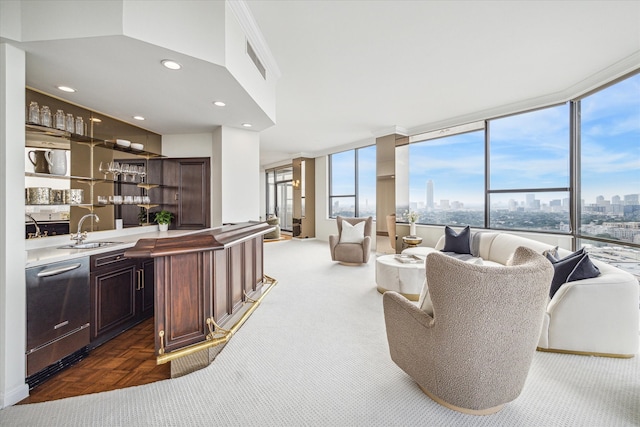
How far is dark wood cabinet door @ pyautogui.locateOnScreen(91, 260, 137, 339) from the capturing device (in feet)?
7.80

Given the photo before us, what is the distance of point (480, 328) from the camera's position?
4.59 ft

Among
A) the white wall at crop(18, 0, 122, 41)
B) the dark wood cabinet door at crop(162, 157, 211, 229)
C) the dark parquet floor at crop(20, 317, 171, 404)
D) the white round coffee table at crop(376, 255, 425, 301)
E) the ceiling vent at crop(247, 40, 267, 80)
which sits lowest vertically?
the dark parquet floor at crop(20, 317, 171, 404)

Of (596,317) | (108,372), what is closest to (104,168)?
(108,372)

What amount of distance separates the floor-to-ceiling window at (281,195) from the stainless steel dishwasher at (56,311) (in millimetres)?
8608

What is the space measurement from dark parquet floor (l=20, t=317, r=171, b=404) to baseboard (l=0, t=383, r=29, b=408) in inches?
1.3

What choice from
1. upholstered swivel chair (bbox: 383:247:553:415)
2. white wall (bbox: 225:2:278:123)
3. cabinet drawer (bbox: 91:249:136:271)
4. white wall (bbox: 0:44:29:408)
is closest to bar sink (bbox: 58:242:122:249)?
cabinet drawer (bbox: 91:249:136:271)

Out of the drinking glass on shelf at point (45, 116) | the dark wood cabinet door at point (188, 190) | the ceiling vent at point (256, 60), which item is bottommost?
the dark wood cabinet door at point (188, 190)

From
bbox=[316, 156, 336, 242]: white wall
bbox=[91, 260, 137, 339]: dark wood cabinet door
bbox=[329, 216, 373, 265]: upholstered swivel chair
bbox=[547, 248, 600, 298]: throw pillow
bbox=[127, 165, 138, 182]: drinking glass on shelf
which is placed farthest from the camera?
bbox=[316, 156, 336, 242]: white wall

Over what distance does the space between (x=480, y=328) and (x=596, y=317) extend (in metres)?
1.57

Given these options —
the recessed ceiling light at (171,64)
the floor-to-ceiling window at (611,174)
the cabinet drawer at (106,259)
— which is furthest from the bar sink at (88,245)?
the floor-to-ceiling window at (611,174)

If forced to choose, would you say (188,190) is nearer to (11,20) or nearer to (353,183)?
(11,20)

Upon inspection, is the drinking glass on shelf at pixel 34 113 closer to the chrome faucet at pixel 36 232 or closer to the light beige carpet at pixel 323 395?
the chrome faucet at pixel 36 232

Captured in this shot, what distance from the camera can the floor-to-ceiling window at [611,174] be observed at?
3.23 metres

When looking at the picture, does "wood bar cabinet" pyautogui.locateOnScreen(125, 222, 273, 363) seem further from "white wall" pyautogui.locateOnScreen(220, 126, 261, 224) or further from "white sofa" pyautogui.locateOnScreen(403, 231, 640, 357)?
"white sofa" pyautogui.locateOnScreen(403, 231, 640, 357)
